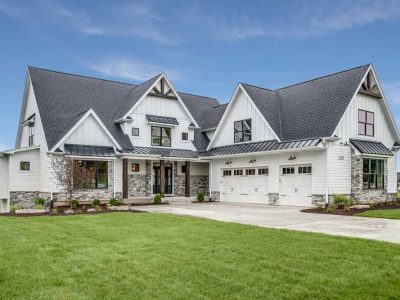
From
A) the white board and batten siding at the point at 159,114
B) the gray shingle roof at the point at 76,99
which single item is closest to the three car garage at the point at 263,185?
the white board and batten siding at the point at 159,114

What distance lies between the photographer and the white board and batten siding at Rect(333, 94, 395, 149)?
21.3 metres

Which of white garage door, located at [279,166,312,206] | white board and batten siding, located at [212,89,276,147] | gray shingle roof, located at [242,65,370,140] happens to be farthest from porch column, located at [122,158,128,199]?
white garage door, located at [279,166,312,206]

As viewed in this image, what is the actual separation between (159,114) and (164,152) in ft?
9.62

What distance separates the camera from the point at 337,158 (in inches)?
810

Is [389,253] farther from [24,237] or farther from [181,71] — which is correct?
[181,71]

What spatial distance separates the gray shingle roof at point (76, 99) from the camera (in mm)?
23531

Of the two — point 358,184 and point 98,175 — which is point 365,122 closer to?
point 358,184

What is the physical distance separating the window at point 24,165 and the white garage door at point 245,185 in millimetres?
12634

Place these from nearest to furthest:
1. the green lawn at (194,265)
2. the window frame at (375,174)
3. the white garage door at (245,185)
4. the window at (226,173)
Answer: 1. the green lawn at (194,265)
2. the window frame at (375,174)
3. the white garage door at (245,185)
4. the window at (226,173)

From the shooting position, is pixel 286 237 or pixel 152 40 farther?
pixel 152 40

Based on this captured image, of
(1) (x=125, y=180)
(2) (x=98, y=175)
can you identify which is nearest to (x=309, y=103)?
(1) (x=125, y=180)

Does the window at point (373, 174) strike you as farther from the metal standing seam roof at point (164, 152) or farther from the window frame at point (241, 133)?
the metal standing seam roof at point (164, 152)

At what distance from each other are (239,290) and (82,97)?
2326 cm

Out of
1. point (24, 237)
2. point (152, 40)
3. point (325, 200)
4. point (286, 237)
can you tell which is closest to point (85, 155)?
point (152, 40)
